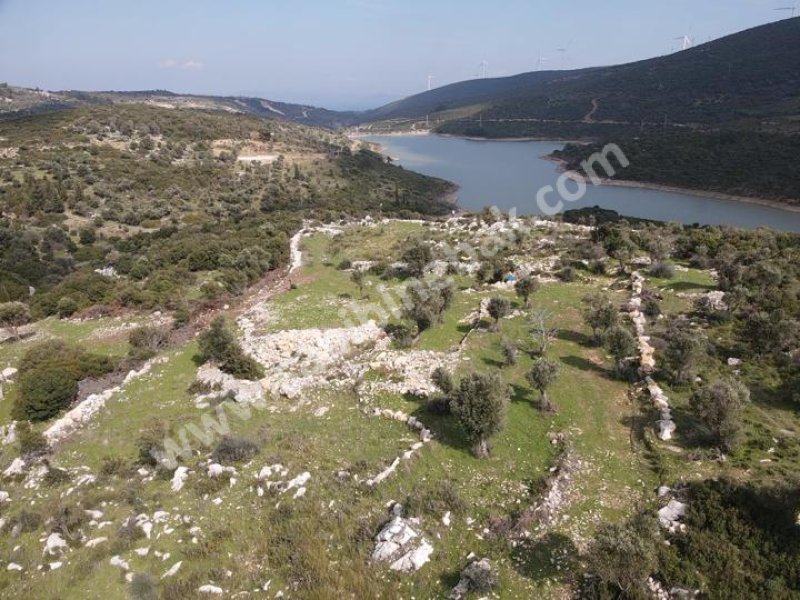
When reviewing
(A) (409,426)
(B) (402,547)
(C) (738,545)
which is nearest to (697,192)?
(A) (409,426)

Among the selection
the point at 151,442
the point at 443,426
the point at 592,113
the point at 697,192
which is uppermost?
the point at 592,113

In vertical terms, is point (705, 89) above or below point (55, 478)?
above

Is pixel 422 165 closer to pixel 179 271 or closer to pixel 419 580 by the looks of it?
pixel 179 271

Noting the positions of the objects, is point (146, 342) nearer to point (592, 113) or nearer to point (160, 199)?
point (160, 199)

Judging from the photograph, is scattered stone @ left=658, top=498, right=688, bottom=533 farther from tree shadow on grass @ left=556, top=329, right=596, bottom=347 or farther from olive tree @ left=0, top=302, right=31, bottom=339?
olive tree @ left=0, top=302, right=31, bottom=339

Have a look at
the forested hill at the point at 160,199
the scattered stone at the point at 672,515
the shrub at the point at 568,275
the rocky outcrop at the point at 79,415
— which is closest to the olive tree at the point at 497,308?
the shrub at the point at 568,275

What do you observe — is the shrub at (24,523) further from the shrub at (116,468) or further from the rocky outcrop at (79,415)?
the rocky outcrop at (79,415)
